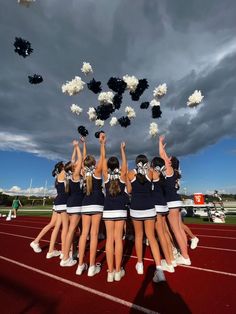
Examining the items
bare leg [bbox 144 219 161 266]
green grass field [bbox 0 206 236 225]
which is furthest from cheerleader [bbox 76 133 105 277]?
green grass field [bbox 0 206 236 225]

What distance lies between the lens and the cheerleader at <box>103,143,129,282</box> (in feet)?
17.4

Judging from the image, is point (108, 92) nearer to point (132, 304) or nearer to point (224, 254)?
point (224, 254)

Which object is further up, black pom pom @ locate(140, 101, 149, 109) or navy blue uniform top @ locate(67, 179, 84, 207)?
black pom pom @ locate(140, 101, 149, 109)

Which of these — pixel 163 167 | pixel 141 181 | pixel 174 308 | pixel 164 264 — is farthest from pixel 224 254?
pixel 174 308

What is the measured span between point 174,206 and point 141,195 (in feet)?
4.03

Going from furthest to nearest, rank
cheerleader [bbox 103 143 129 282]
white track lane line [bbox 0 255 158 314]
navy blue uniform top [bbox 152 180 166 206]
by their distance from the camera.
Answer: navy blue uniform top [bbox 152 180 166 206]
cheerleader [bbox 103 143 129 282]
white track lane line [bbox 0 255 158 314]

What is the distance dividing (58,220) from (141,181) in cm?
308

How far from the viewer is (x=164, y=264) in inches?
235

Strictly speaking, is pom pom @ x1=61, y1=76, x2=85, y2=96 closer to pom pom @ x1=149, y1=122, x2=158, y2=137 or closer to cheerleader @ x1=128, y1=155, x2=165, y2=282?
pom pom @ x1=149, y1=122, x2=158, y2=137

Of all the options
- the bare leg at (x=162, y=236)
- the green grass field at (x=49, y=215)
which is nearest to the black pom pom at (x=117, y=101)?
the bare leg at (x=162, y=236)

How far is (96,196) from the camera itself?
224 inches

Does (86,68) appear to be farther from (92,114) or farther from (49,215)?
(49,215)

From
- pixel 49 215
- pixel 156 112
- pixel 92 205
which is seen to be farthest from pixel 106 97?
pixel 49 215

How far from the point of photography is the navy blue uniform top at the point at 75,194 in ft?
20.7
